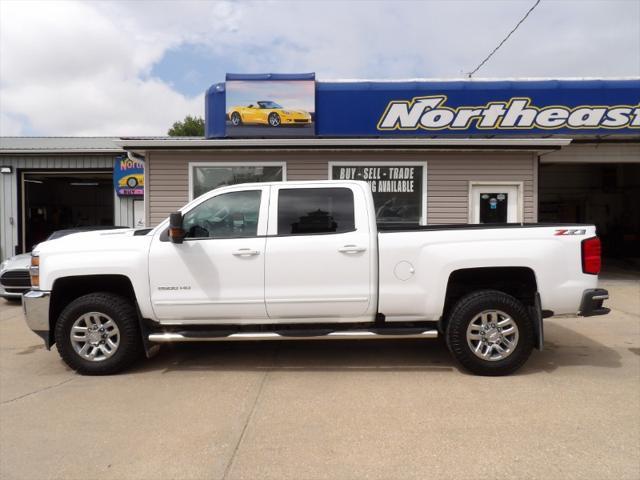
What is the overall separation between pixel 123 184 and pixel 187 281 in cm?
1018

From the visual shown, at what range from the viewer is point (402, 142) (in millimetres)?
9328

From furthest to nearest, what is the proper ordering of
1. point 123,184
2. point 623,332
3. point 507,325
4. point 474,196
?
point 123,184, point 474,196, point 623,332, point 507,325

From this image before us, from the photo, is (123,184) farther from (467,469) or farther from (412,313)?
(467,469)

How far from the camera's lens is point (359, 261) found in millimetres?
4789

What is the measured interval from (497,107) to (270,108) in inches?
213

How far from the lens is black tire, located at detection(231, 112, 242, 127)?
11586 mm

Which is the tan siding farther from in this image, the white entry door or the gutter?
the gutter

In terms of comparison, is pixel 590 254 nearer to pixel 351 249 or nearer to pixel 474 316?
pixel 474 316

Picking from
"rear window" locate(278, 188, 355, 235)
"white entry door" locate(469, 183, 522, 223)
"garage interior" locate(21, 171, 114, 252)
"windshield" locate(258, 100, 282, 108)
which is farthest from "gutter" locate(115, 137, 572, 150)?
"garage interior" locate(21, 171, 114, 252)

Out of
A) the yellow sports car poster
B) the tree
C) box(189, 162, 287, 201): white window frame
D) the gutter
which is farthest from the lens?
the tree

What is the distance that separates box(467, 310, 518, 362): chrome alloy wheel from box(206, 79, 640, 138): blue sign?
7.25 metres

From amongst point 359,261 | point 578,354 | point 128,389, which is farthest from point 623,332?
point 128,389

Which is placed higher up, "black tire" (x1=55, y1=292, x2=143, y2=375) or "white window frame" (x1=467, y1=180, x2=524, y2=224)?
"white window frame" (x1=467, y1=180, x2=524, y2=224)

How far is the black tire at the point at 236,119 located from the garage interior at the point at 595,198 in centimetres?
1401
